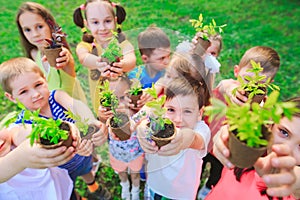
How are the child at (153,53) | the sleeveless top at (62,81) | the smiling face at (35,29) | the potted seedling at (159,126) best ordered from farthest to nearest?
the smiling face at (35,29), the sleeveless top at (62,81), the child at (153,53), the potted seedling at (159,126)

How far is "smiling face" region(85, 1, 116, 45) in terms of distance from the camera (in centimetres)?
216

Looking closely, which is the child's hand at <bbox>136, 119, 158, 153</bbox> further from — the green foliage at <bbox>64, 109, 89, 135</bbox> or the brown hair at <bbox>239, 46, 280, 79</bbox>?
the brown hair at <bbox>239, 46, 280, 79</bbox>

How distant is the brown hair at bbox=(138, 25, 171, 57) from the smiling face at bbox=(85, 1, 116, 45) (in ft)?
1.09

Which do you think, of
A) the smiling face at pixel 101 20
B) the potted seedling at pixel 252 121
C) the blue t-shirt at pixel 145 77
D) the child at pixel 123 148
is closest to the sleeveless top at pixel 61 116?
the child at pixel 123 148

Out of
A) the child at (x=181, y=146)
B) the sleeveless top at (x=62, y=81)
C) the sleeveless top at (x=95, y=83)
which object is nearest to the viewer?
the child at (x=181, y=146)

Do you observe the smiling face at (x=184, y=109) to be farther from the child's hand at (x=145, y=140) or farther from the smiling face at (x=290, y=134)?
the smiling face at (x=290, y=134)

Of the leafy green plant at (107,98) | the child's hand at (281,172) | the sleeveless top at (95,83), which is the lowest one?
the sleeveless top at (95,83)

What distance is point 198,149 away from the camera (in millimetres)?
1577

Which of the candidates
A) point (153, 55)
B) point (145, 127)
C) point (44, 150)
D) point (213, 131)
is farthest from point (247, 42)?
point (44, 150)

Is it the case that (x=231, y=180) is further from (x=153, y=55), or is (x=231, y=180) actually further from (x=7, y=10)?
(x=7, y=10)

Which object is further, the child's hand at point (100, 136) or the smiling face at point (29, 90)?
the smiling face at point (29, 90)

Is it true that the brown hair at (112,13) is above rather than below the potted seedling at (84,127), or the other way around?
above

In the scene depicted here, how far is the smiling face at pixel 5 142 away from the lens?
1.49m

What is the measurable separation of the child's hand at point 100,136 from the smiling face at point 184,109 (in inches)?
13.8
